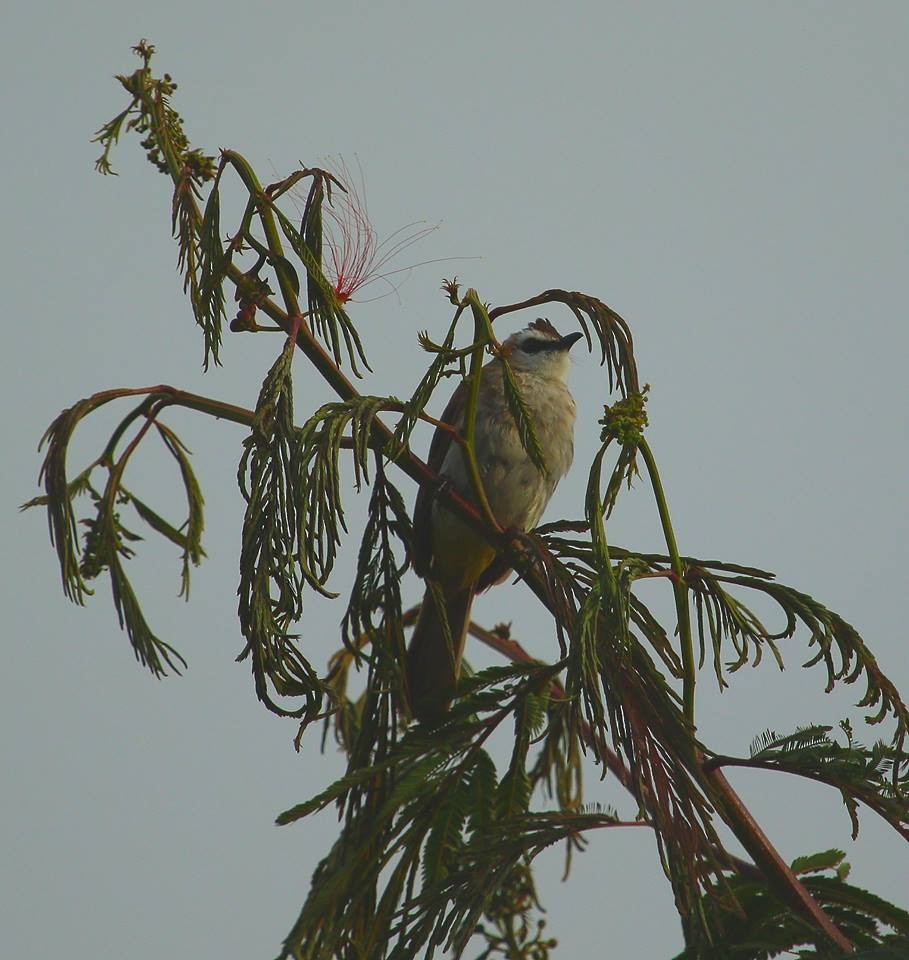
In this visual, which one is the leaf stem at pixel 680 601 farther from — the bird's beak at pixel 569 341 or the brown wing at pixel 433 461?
the bird's beak at pixel 569 341

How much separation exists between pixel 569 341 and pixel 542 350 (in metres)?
0.14

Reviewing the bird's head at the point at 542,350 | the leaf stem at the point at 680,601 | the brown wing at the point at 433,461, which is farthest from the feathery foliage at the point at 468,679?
the bird's head at the point at 542,350

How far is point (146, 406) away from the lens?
8.55ft

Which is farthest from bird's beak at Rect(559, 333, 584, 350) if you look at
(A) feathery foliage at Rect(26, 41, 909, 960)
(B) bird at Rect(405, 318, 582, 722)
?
(A) feathery foliage at Rect(26, 41, 909, 960)

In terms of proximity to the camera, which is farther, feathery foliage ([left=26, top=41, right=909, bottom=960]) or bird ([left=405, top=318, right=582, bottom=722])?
bird ([left=405, top=318, right=582, bottom=722])

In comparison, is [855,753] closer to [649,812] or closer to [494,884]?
[649,812]

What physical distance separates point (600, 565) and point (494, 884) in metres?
0.66

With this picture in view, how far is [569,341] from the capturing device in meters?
5.87

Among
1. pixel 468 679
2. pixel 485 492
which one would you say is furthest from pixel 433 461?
pixel 468 679

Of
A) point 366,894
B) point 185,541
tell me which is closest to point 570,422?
point 185,541

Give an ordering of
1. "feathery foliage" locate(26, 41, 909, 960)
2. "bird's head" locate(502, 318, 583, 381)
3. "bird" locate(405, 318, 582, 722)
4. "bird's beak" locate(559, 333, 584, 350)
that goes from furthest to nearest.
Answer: "bird's beak" locate(559, 333, 584, 350), "bird's head" locate(502, 318, 583, 381), "bird" locate(405, 318, 582, 722), "feathery foliage" locate(26, 41, 909, 960)

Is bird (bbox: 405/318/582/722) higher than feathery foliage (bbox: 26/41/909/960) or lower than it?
higher

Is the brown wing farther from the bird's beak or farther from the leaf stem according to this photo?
the leaf stem

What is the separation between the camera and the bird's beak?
5859 millimetres
